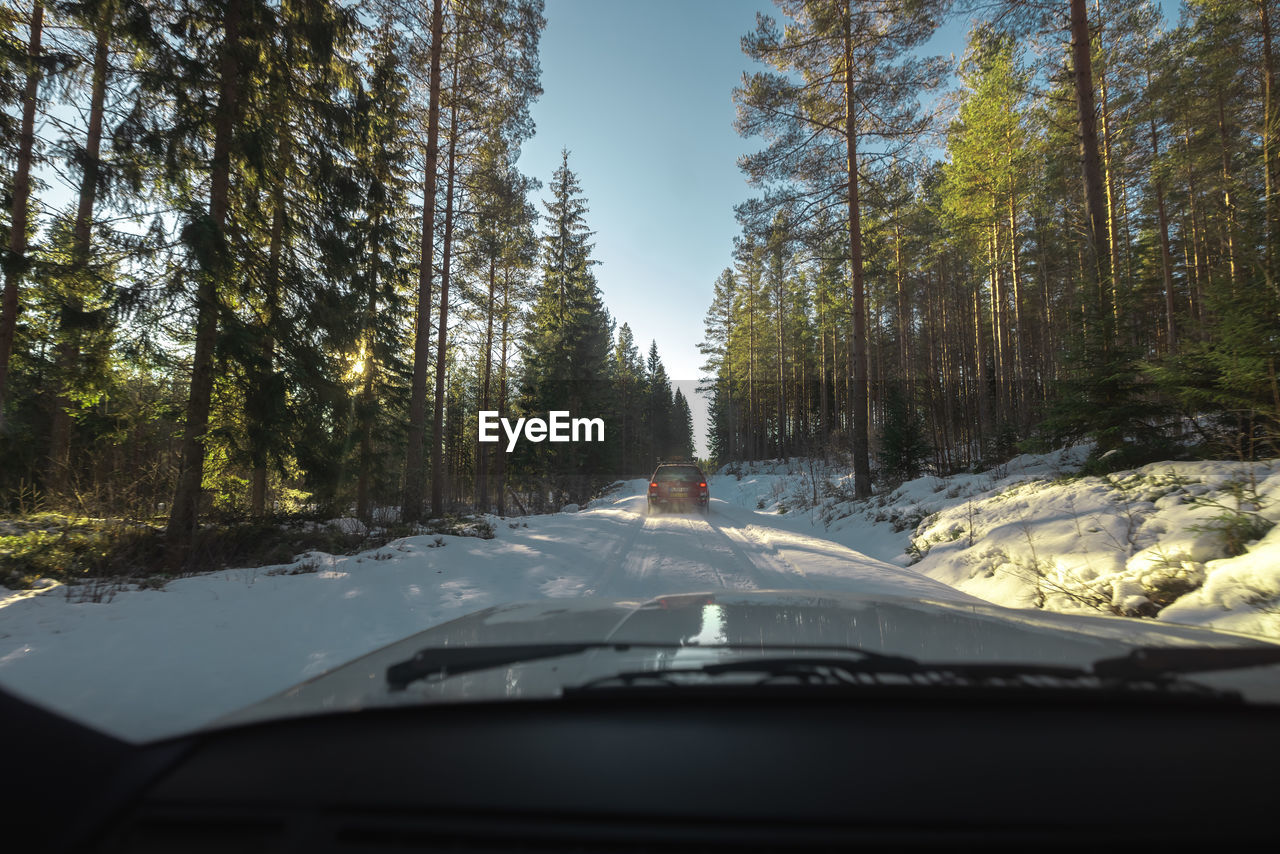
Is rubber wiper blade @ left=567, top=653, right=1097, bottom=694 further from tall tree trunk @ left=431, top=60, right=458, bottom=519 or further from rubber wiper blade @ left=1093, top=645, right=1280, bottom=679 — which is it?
tall tree trunk @ left=431, top=60, right=458, bottom=519

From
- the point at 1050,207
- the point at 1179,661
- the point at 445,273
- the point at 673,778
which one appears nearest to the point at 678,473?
the point at 445,273

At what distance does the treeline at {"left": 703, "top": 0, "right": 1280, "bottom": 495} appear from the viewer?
6570 millimetres

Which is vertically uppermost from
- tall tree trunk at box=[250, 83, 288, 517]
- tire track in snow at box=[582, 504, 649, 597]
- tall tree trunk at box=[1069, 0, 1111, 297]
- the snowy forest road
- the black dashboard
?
tall tree trunk at box=[1069, 0, 1111, 297]

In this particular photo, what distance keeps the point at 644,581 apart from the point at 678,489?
9316 millimetres

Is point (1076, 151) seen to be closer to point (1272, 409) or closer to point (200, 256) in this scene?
point (1272, 409)

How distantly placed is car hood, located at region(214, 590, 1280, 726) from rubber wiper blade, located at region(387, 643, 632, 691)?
0.04 m

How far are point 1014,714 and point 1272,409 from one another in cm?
699

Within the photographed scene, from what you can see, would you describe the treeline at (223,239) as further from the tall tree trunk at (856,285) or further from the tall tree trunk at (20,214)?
the tall tree trunk at (856,285)

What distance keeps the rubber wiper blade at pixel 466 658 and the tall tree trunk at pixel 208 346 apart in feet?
26.0

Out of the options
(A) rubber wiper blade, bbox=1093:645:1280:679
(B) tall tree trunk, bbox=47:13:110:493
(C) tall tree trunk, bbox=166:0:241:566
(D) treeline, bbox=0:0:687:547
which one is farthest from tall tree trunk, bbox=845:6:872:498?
(B) tall tree trunk, bbox=47:13:110:493

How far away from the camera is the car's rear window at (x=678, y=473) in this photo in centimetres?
1590

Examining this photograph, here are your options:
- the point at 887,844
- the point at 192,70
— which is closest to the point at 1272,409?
the point at 887,844

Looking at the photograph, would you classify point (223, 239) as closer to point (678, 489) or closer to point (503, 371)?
point (678, 489)

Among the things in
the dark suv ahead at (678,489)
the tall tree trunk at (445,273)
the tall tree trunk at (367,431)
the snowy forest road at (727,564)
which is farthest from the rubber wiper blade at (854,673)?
the dark suv ahead at (678,489)
